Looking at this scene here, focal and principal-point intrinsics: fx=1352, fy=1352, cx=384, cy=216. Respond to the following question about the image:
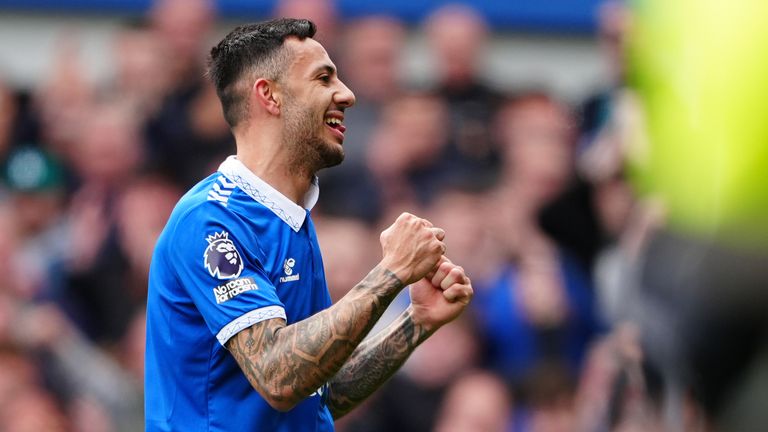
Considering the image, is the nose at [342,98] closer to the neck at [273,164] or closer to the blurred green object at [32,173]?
the neck at [273,164]

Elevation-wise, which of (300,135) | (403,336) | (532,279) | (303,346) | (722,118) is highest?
(722,118)

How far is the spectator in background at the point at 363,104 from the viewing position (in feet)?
25.2

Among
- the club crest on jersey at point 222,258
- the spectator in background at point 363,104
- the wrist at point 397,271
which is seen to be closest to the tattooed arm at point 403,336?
the wrist at point 397,271

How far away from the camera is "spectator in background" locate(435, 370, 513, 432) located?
6984mm

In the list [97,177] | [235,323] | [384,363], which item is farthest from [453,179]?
[235,323]

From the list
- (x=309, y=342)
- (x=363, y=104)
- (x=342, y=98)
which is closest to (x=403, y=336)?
(x=309, y=342)

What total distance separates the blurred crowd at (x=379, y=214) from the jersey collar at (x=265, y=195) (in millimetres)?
3189

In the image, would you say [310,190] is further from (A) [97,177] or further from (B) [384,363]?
(A) [97,177]

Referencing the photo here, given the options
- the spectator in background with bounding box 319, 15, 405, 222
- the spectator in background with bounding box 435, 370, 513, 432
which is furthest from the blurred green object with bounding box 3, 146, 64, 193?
the spectator in background with bounding box 435, 370, 513, 432

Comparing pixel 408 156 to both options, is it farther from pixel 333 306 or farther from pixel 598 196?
pixel 333 306

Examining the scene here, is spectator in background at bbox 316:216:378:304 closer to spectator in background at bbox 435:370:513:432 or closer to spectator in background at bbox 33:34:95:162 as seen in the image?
spectator in background at bbox 435:370:513:432

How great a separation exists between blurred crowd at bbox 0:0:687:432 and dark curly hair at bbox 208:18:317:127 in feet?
10.6

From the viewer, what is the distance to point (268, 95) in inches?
157

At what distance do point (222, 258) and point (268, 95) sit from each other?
0.57 meters
